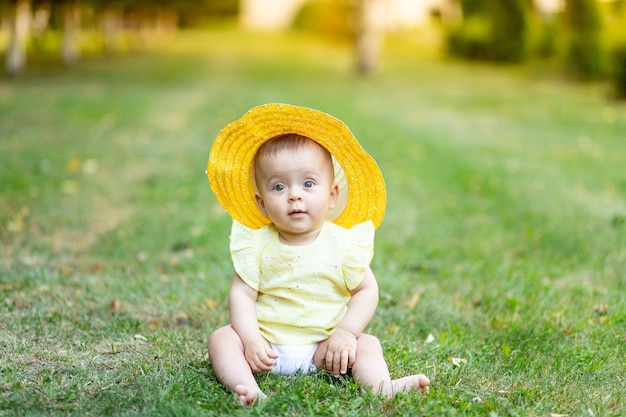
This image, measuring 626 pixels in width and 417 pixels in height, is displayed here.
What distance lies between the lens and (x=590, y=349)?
3.66 metres

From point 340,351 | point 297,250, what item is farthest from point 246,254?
point 340,351

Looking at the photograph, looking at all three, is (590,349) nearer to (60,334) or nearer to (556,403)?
(556,403)

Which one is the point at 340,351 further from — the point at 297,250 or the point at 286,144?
the point at 286,144

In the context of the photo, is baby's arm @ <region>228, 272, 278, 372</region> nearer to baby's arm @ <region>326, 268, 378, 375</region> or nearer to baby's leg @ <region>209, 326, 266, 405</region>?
baby's leg @ <region>209, 326, 266, 405</region>

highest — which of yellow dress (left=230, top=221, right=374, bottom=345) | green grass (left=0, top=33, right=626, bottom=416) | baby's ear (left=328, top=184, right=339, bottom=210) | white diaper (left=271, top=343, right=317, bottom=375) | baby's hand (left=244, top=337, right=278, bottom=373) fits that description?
baby's ear (left=328, top=184, right=339, bottom=210)

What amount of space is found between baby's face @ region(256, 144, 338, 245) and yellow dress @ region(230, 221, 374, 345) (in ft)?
0.40

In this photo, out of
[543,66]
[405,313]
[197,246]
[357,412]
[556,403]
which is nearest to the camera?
[357,412]

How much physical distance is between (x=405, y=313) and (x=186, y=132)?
7.64 meters

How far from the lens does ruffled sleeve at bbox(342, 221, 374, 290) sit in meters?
3.12

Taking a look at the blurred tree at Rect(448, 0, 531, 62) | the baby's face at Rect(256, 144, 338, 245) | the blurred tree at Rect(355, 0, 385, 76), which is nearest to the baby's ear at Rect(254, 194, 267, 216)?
the baby's face at Rect(256, 144, 338, 245)

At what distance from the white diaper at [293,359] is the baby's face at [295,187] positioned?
510mm

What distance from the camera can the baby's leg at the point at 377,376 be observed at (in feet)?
9.70

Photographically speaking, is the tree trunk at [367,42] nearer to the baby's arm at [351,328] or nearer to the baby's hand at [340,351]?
the baby's arm at [351,328]

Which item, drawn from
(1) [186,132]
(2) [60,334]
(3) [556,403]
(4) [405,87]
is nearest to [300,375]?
(3) [556,403]
